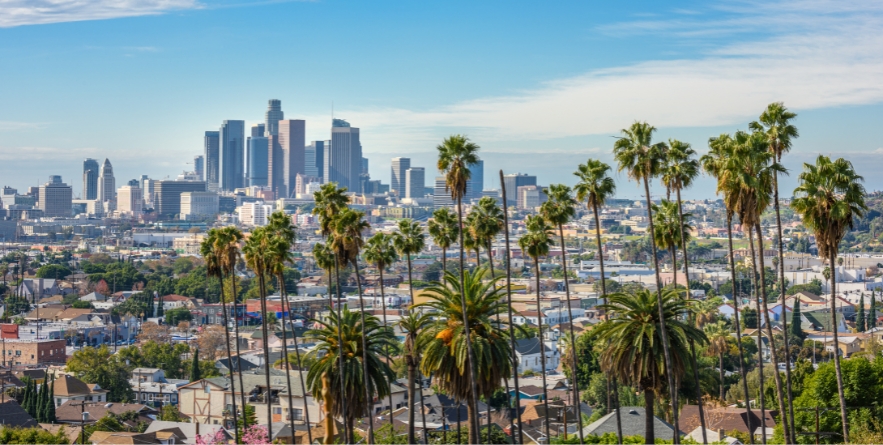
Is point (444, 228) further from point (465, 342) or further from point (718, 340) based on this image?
point (465, 342)

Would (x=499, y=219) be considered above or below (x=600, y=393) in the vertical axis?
above

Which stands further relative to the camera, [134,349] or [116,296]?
[116,296]

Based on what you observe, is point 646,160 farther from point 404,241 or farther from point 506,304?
point 404,241

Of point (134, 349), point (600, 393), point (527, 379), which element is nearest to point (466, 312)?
point (600, 393)

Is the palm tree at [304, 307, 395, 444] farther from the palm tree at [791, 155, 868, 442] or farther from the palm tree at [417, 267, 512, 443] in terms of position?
the palm tree at [791, 155, 868, 442]

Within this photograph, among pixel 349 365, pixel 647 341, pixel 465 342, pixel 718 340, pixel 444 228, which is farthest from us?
pixel 718 340

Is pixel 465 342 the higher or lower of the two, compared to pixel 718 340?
higher

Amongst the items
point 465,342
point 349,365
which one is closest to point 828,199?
point 465,342
